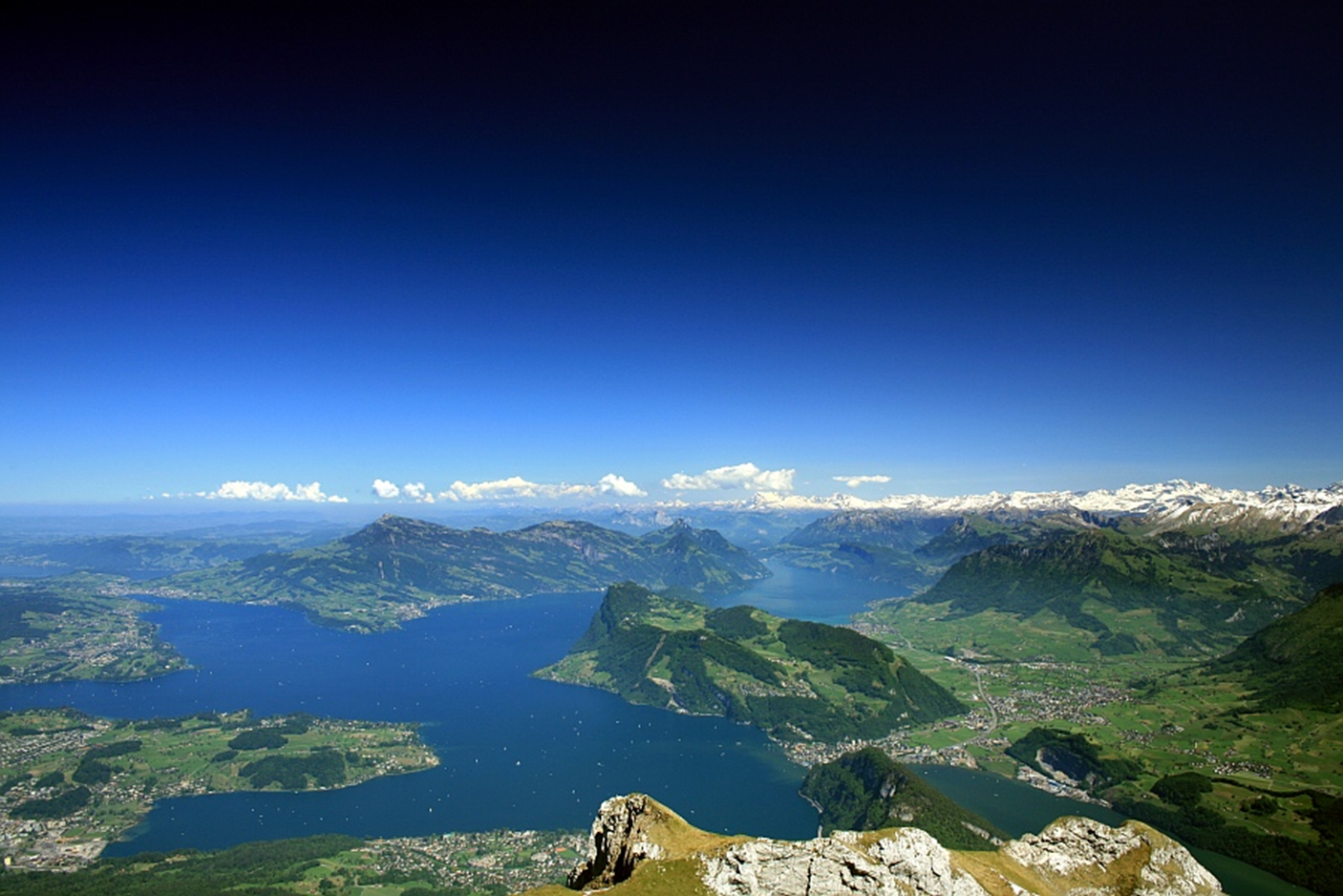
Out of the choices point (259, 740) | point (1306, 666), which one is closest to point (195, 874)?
point (259, 740)

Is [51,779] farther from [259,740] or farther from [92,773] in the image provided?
[259,740]

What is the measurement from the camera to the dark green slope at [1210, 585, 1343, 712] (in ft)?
533

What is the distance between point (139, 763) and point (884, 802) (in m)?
175

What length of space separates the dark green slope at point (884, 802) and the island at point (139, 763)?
3890 inches

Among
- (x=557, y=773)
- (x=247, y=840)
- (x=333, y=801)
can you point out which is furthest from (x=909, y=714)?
(x=247, y=840)

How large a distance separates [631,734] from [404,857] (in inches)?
3348

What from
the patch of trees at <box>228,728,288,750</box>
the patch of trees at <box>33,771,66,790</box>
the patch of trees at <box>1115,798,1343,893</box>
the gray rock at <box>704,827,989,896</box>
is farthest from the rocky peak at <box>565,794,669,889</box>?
the patch of trees at <box>33,771,66,790</box>

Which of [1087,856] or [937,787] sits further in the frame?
[937,787]

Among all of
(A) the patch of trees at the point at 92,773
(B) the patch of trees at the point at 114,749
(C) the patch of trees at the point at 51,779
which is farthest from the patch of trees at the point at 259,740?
(C) the patch of trees at the point at 51,779

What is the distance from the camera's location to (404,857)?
382 ft

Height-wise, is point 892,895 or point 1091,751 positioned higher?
point 892,895

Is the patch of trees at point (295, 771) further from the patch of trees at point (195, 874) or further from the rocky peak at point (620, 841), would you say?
the rocky peak at point (620, 841)

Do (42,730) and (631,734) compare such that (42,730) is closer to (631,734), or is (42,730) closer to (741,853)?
(631,734)

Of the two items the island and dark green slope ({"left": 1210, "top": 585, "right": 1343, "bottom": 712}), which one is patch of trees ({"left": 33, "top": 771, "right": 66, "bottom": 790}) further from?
dark green slope ({"left": 1210, "top": 585, "right": 1343, "bottom": 712})
